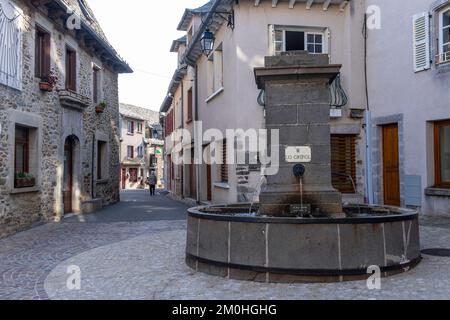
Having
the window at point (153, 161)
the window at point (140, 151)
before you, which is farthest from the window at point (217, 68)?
the window at point (153, 161)

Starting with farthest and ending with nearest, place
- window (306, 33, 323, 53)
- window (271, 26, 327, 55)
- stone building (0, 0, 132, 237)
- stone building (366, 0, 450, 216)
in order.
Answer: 1. window (306, 33, 323, 53)
2. window (271, 26, 327, 55)
3. stone building (366, 0, 450, 216)
4. stone building (0, 0, 132, 237)

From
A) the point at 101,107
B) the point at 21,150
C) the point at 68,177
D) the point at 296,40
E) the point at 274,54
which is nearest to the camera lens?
the point at 21,150

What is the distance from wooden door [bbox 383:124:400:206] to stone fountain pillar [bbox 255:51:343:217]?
6.66m

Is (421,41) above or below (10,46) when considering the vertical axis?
above

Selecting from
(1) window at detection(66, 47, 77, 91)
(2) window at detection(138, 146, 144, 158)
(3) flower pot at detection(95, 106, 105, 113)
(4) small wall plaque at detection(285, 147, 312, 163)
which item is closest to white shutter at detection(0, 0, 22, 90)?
(1) window at detection(66, 47, 77, 91)

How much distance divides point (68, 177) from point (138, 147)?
36.7 meters

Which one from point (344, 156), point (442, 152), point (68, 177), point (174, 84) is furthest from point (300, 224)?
point (174, 84)

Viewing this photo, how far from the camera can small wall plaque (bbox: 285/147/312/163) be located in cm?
597

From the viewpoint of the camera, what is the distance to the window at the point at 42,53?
1134 centimetres

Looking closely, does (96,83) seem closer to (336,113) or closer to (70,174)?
(70,174)

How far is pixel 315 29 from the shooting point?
40.9 feet

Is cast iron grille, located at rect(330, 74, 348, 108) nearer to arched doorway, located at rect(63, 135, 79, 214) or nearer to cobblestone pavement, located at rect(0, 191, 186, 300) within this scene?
cobblestone pavement, located at rect(0, 191, 186, 300)

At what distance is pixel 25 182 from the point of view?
34.3 ft
